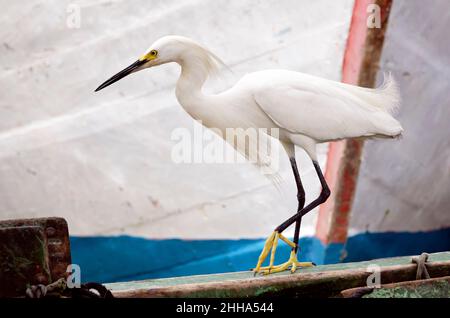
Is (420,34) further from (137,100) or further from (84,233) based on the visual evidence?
(84,233)

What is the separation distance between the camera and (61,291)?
1.45 metres

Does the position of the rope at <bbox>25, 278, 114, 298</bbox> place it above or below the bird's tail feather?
below

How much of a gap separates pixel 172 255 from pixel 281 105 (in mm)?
1604

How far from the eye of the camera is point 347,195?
12.1 ft

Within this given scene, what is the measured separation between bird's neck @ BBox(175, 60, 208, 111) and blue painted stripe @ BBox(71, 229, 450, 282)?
1.42 m

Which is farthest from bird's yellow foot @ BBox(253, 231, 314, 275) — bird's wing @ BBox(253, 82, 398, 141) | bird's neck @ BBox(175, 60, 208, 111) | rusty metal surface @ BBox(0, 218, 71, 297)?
rusty metal surface @ BBox(0, 218, 71, 297)

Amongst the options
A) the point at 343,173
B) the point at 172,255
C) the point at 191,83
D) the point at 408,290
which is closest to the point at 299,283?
the point at 408,290

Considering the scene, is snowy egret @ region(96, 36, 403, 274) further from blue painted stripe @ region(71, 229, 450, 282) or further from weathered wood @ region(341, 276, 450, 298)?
blue painted stripe @ region(71, 229, 450, 282)

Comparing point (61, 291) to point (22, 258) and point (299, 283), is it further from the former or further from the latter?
point (299, 283)

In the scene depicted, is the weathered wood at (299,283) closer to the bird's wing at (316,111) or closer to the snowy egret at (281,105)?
the snowy egret at (281,105)

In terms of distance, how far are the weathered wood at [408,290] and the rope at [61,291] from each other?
0.59 meters

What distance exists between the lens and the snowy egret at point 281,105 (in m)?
2.53

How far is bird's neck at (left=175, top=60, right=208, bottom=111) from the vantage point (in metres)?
2.55

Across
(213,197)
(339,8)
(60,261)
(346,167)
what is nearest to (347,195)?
(346,167)
